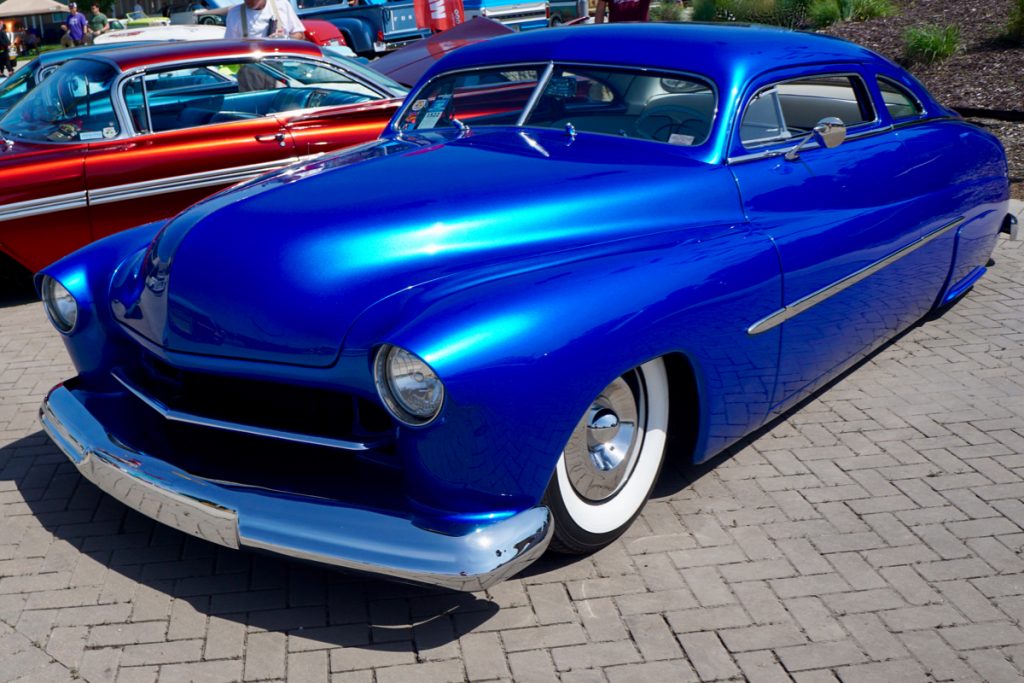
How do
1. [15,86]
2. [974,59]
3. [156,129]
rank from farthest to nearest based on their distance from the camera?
[974,59], [15,86], [156,129]

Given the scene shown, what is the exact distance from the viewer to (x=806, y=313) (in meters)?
3.68

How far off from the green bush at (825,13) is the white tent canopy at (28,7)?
26.4m

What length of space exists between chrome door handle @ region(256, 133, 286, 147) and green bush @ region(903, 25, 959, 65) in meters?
7.64

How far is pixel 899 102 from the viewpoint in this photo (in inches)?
191

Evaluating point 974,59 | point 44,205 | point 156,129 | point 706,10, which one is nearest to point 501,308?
point 44,205

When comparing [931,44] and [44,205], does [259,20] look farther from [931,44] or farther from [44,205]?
[931,44]

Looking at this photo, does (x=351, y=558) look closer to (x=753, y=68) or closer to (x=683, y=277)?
(x=683, y=277)

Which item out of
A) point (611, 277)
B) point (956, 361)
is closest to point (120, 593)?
point (611, 277)

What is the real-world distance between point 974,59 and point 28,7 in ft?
102

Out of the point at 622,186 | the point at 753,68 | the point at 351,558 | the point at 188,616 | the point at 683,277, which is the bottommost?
the point at 188,616

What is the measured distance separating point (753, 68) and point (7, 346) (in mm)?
3896

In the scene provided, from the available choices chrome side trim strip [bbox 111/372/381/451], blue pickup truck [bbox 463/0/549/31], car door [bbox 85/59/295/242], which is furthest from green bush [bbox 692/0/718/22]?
chrome side trim strip [bbox 111/372/381/451]

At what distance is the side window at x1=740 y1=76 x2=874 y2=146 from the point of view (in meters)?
3.84

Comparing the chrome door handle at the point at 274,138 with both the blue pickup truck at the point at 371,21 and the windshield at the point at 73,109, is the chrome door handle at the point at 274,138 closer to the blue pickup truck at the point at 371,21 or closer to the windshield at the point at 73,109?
the windshield at the point at 73,109
